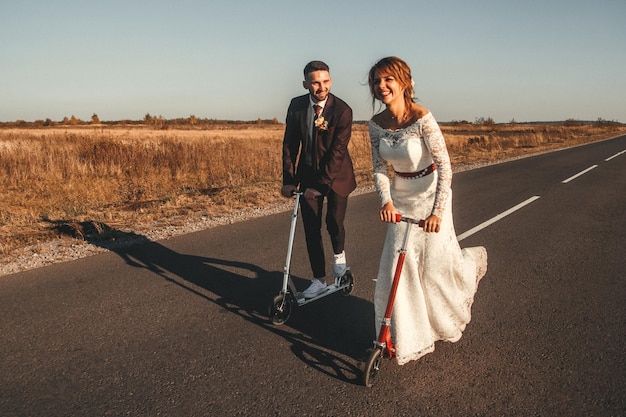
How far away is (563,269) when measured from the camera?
5707mm

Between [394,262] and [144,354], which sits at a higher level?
[394,262]

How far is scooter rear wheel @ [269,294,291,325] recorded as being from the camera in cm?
409

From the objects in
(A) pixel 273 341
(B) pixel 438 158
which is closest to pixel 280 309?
(A) pixel 273 341

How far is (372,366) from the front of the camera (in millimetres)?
3174

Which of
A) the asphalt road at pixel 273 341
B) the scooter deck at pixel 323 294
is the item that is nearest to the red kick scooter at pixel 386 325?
the asphalt road at pixel 273 341

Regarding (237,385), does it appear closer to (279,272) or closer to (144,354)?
(144,354)

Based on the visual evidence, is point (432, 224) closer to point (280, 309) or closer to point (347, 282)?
point (280, 309)

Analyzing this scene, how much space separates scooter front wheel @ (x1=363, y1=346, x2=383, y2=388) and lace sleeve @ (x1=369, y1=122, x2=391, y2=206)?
3.34ft

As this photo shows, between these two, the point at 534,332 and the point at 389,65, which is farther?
the point at 534,332

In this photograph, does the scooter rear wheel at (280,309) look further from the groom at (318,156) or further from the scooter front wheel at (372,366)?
the scooter front wheel at (372,366)

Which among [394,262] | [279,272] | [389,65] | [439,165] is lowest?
[279,272]

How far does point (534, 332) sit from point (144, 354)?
122 inches

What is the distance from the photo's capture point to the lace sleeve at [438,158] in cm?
318

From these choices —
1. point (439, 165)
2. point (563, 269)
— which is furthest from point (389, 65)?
point (563, 269)
